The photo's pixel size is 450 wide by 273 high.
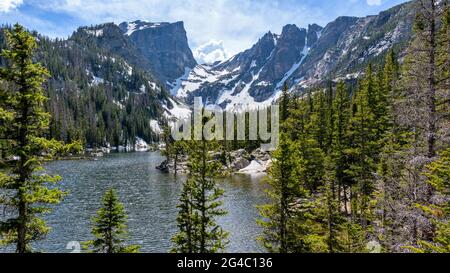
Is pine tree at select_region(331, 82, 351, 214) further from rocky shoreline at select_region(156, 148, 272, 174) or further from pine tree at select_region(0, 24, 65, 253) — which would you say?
rocky shoreline at select_region(156, 148, 272, 174)

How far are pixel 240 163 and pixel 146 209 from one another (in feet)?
172

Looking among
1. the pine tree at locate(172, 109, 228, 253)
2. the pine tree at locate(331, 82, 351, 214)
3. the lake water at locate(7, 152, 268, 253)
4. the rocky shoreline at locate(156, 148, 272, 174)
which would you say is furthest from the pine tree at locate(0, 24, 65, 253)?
the rocky shoreline at locate(156, 148, 272, 174)

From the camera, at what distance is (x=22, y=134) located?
1764cm

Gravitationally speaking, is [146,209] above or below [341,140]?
below

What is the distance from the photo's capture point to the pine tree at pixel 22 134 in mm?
17172

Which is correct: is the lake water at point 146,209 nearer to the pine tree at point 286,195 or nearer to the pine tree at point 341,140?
the pine tree at point 286,195

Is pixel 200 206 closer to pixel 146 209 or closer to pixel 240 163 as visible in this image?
pixel 146 209

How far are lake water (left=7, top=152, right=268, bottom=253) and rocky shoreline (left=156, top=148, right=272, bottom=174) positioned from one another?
10.8 meters

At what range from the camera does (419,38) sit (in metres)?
17.8

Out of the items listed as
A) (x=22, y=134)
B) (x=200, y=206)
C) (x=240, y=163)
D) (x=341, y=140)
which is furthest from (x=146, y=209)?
(x=240, y=163)

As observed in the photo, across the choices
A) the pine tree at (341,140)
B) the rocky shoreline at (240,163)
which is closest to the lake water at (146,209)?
the rocky shoreline at (240,163)
